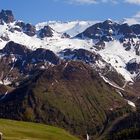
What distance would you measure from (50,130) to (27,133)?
2157 centimetres

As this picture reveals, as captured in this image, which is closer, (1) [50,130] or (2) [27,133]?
(2) [27,133]

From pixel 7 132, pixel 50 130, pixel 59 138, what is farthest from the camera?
pixel 50 130

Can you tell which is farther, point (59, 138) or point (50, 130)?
point (50, 130)

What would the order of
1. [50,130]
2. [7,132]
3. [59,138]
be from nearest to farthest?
[7,132] → [59,138] → [50,130]

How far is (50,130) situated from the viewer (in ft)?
506

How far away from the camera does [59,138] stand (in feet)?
453

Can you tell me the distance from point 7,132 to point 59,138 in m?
16.1

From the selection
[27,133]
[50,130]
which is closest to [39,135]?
[27,133]

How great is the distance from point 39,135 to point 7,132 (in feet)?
32.1

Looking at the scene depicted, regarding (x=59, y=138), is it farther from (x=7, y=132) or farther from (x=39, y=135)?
(x=7, y=132)

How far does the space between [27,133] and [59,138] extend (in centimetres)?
969

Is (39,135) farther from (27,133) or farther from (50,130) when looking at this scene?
(50,130)

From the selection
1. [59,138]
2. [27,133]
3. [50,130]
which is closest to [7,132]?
[27,133]

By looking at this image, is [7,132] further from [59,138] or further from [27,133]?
[59,138]
